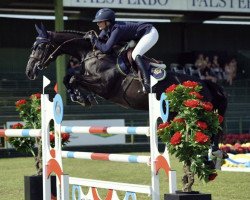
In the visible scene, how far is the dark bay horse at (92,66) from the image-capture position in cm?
937

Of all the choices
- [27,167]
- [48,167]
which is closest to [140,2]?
[27,167]

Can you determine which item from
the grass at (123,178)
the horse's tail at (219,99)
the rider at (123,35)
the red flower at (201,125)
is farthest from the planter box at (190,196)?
the horse's tail at (219,99)

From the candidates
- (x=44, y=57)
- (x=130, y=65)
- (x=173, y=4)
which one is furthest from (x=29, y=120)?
(x=173, y=4)

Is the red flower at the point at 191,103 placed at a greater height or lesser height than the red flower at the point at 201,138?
greater

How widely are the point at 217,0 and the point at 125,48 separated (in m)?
17.0

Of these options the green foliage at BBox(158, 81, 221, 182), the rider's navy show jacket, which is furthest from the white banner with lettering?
the green foliage at BBox(158, 81, 221, 182)

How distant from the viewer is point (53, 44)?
31.6 feet

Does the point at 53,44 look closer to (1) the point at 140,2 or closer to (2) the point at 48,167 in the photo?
(2) the point at 48,167

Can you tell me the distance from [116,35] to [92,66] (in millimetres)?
547

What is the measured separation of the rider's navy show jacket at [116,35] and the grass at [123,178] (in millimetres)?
1823

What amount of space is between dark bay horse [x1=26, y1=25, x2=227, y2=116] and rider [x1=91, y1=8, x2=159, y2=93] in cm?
17

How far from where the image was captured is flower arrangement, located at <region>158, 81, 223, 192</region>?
211 inches

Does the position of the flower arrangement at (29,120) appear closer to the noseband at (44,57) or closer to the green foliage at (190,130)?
the noseband at (44,57)

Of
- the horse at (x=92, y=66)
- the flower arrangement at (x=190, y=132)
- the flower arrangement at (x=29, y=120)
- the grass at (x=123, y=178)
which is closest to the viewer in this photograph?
the flower arrangement at (x=190, y=132)
